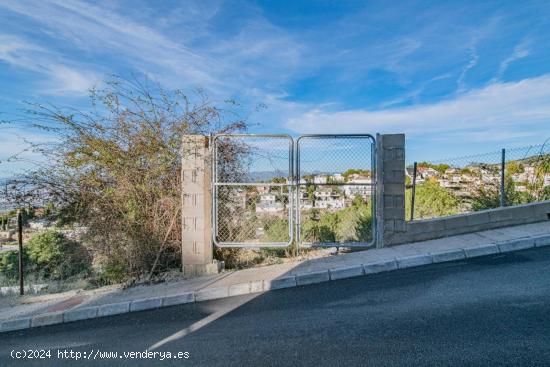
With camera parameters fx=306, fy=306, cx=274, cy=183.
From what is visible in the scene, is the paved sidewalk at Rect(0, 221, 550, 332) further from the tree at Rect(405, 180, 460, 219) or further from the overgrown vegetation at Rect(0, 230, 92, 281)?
the tree at Rect(405, 180, 460, 219)

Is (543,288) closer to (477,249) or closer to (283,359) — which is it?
(477,249)

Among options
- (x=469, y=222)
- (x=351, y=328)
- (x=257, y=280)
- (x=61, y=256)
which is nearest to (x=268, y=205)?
(x=257, y=280)

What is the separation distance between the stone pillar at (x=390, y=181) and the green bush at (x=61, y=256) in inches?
234

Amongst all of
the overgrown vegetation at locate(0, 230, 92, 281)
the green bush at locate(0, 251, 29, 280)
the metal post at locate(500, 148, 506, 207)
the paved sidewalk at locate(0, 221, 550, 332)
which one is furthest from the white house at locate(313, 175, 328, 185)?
the green bush at locate(0, 251, 29, 280)

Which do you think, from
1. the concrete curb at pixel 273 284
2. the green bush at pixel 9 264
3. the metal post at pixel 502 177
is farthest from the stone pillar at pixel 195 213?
the metal post at pixel 502 177

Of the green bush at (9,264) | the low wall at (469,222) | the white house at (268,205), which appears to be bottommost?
the green bush at (9,264)

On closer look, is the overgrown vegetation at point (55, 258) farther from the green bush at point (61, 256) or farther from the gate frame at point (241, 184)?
the gate frame at point (241, 184)

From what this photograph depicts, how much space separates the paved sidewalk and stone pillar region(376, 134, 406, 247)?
1.89ft

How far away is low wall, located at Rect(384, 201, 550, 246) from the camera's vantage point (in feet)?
20.7

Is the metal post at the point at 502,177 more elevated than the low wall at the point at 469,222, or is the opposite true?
the metal post at the point at 502,177

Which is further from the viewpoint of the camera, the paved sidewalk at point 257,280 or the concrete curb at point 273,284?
the paved sidewalk at point 257,280

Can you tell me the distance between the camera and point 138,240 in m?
5.77

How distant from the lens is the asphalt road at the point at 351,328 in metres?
2.79

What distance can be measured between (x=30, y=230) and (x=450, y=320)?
736 cm
